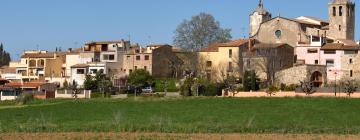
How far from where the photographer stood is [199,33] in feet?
385

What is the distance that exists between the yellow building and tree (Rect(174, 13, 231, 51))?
38.1ft

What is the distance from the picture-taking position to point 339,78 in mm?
90875

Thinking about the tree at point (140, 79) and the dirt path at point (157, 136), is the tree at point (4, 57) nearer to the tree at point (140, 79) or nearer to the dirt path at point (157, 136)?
the tree at point (140, 79)

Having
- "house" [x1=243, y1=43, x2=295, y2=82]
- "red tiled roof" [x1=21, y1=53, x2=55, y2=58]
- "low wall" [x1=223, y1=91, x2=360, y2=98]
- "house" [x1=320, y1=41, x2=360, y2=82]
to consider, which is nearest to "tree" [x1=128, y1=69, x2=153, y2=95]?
"house" [x1=243, y1=43, x2=295, y2=82]

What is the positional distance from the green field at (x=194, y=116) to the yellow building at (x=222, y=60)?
1159 inches

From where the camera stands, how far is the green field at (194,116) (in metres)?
41.8

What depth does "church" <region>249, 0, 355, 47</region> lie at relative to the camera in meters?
105

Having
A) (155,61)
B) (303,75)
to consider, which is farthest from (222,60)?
(303,75)

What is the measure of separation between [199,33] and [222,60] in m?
15.5

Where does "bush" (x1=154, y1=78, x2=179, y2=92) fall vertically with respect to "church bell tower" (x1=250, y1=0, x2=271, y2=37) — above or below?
below

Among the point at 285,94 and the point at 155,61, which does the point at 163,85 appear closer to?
the point at 155,61

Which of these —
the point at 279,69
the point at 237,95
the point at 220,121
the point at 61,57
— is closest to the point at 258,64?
the point at 279,69

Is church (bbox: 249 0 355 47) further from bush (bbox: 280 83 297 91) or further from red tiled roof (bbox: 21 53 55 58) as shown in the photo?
red tiled roof (bbox: 21 53 55 58)

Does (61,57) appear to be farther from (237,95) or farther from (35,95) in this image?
(237,95)
